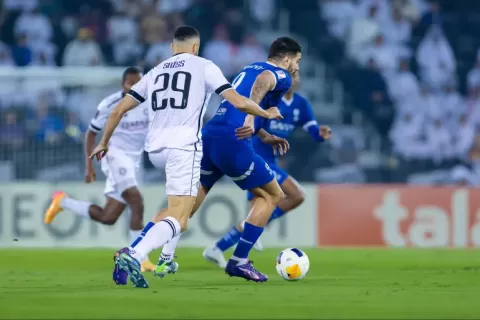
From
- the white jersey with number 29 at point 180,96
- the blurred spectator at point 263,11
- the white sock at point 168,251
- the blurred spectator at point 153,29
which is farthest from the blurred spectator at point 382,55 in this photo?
the white jersey with number 29 at point 180,96

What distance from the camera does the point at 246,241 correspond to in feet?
32.2

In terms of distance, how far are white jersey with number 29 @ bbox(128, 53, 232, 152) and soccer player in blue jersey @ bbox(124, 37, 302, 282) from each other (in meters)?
0.53

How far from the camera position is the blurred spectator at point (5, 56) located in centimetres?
1975

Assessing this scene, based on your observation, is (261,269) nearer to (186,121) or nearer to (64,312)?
(186,121)

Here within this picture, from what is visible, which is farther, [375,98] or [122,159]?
[375,98]

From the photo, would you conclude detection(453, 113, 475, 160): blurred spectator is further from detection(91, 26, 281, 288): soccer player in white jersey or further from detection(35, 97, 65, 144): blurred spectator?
detection(91, 26, 281, 288): soccer player in white jersey

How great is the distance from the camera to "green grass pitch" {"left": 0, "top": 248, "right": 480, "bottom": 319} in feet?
22.6

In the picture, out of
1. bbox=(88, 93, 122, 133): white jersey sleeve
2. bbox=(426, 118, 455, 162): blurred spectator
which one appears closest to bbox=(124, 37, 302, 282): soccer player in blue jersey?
bbox=(88, 93, 122, 133): white jersey sleeve

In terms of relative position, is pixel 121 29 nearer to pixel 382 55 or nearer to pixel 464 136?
pixel 382 55

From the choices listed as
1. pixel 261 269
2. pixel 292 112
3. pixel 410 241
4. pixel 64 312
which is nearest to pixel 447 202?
pixel 410 241

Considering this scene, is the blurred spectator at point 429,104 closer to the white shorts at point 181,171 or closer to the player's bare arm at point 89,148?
the player's bare arm at point 89,148

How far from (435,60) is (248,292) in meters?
14.0

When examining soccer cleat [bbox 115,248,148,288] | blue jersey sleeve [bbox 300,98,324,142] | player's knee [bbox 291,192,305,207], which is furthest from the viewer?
blue jersey sleeve [bbox 300,98,324,142]

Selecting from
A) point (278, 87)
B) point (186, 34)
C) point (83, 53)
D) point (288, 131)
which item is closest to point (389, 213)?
point (288, 131)
